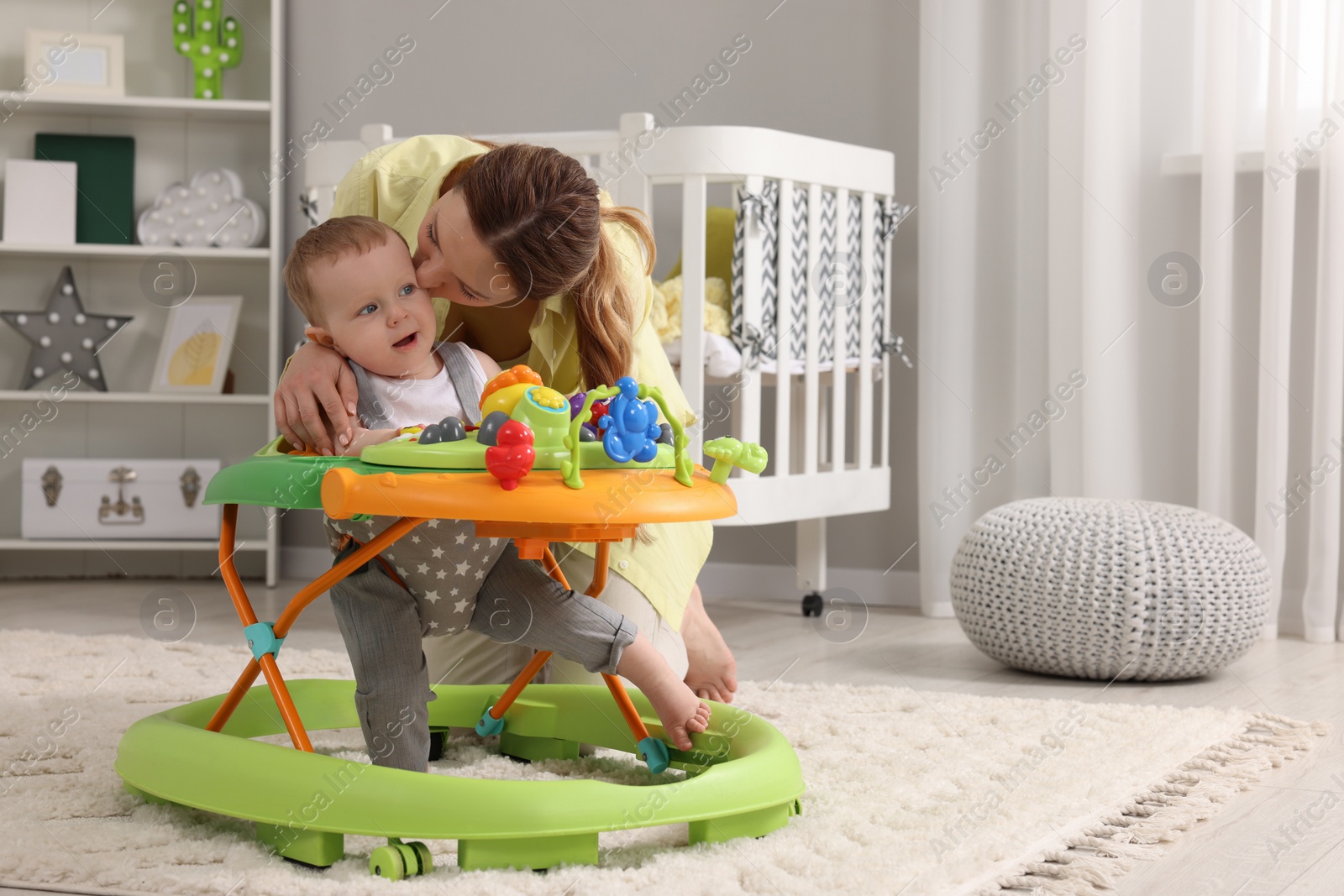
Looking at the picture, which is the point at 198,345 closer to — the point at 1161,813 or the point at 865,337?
the point at 865,337

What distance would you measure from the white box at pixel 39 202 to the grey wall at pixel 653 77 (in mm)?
483

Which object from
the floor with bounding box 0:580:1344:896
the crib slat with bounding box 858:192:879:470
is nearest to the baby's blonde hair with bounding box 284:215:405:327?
the floor with bounding box 0:580:1344:896

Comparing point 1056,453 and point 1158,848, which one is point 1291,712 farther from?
point 1056,453

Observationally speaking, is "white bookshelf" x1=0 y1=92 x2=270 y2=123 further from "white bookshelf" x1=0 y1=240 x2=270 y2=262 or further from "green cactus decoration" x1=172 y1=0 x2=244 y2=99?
"white bookshelf" x1=0 y1=240 x2=270 y2=262

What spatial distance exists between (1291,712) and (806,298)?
41.0 inches

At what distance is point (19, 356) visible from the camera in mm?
2969

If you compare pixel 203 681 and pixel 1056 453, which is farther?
pixel 1056 453

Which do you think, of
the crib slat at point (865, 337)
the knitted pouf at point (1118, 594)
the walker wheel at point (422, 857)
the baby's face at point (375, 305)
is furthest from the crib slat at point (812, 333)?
the walker wheel at point (422, 857)

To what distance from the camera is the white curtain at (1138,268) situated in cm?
223

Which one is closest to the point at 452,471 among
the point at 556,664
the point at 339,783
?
the point at 339,783

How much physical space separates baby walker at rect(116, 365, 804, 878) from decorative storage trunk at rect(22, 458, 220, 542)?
1.87 m

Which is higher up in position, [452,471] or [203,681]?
[452,471]

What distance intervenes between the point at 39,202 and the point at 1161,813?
2.67 meters

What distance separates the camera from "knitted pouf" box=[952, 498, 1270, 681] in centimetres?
180
